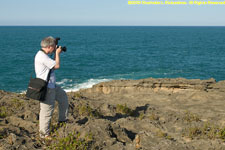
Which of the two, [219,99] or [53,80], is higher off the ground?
[53,80]

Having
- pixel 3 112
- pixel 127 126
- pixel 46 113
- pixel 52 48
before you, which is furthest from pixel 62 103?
pixel 3 112

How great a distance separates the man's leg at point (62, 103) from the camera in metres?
5.78

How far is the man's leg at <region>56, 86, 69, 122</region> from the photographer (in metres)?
5.78

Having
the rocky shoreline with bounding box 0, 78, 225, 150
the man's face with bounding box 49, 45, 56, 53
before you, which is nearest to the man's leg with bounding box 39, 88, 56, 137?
the rocky shoreline with bounding box 0, 78, 225, 150

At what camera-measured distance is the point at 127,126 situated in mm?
7062

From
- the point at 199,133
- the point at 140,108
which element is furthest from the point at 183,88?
the point at 199,133

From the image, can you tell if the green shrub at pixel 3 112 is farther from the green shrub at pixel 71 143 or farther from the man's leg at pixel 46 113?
the green shrub at pixel 71 143

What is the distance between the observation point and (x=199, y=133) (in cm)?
696

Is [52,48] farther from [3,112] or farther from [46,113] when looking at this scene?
[3,112]

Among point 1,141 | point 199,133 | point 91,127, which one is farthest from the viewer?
point 199,133

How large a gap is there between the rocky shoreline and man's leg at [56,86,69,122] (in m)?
0.25

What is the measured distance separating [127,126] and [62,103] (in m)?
2.20

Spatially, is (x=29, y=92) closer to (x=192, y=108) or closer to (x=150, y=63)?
(x=192, y=108)

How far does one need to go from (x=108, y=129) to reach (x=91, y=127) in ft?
1.50
